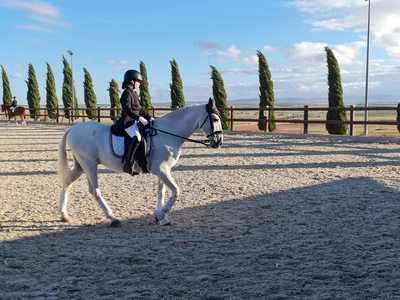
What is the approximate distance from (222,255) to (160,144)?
2.15m

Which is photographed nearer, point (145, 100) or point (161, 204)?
point (161, 204)

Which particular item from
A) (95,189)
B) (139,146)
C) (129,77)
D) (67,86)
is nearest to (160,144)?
(139,146)

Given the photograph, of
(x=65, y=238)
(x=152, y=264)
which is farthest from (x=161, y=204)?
(x=152, y=264)

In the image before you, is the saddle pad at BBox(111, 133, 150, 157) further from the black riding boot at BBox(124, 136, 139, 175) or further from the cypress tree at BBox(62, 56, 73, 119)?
the cypress tree at BBox(62, 56, 73, 119)

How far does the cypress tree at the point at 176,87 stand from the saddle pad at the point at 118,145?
2942cm

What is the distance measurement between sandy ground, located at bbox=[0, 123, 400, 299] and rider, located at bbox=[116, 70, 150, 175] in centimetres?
104

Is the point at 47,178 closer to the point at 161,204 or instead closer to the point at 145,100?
the point at 161,204

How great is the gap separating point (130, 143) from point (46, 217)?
75.8 inches

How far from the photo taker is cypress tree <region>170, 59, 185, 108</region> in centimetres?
3612

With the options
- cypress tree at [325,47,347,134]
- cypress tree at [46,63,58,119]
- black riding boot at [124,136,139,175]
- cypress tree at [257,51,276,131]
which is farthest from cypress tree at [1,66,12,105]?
black riding boot at [124,136,139,175]

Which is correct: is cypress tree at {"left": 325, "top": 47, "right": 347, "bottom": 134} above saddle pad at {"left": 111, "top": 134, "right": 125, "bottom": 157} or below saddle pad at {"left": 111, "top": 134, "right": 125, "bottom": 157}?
above

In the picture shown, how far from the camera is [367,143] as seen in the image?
1920 cm

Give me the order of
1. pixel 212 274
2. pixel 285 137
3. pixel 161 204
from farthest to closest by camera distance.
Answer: pixel 285 137 → pixel 161 204 → pixel 212 274

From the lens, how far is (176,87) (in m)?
36.2
